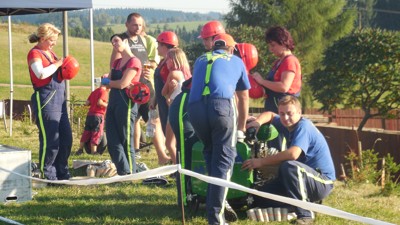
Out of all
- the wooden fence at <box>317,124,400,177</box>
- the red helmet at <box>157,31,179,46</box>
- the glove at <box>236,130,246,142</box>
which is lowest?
the wooden fence at <box>317,124,400,177</box>

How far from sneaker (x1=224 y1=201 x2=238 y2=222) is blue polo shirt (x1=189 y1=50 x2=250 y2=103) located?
925 mm

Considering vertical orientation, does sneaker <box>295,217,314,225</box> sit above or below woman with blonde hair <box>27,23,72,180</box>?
below

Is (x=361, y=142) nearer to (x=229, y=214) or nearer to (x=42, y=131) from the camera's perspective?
(x=42, y=131)

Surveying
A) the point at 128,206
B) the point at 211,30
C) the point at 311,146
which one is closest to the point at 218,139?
the point at 311,146

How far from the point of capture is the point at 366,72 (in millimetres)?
28703

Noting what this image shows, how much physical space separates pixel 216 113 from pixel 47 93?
2.69 metres

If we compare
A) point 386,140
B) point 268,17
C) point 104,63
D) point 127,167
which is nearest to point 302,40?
point 268,17

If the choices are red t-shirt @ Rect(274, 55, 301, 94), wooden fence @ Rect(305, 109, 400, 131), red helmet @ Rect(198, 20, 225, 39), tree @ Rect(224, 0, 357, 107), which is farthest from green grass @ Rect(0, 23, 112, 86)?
red helmet @ Rect(198, 20, 225, 39)

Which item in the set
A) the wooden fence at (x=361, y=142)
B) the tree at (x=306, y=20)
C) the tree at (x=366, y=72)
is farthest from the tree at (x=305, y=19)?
the wooden fence at (x=361, y=142)

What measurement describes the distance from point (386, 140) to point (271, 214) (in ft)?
38.8

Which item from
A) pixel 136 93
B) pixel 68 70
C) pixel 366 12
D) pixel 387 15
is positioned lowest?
pixel 136 93

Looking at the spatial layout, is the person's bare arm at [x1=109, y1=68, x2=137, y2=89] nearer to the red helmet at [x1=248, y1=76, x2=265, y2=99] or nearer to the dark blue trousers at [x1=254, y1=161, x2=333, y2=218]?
the red helmet at [x1=248, y1=76, x2=265, y2=99]

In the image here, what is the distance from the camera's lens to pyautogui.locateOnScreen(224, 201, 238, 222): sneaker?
6.70 metres

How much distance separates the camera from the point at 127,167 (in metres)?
8.75
